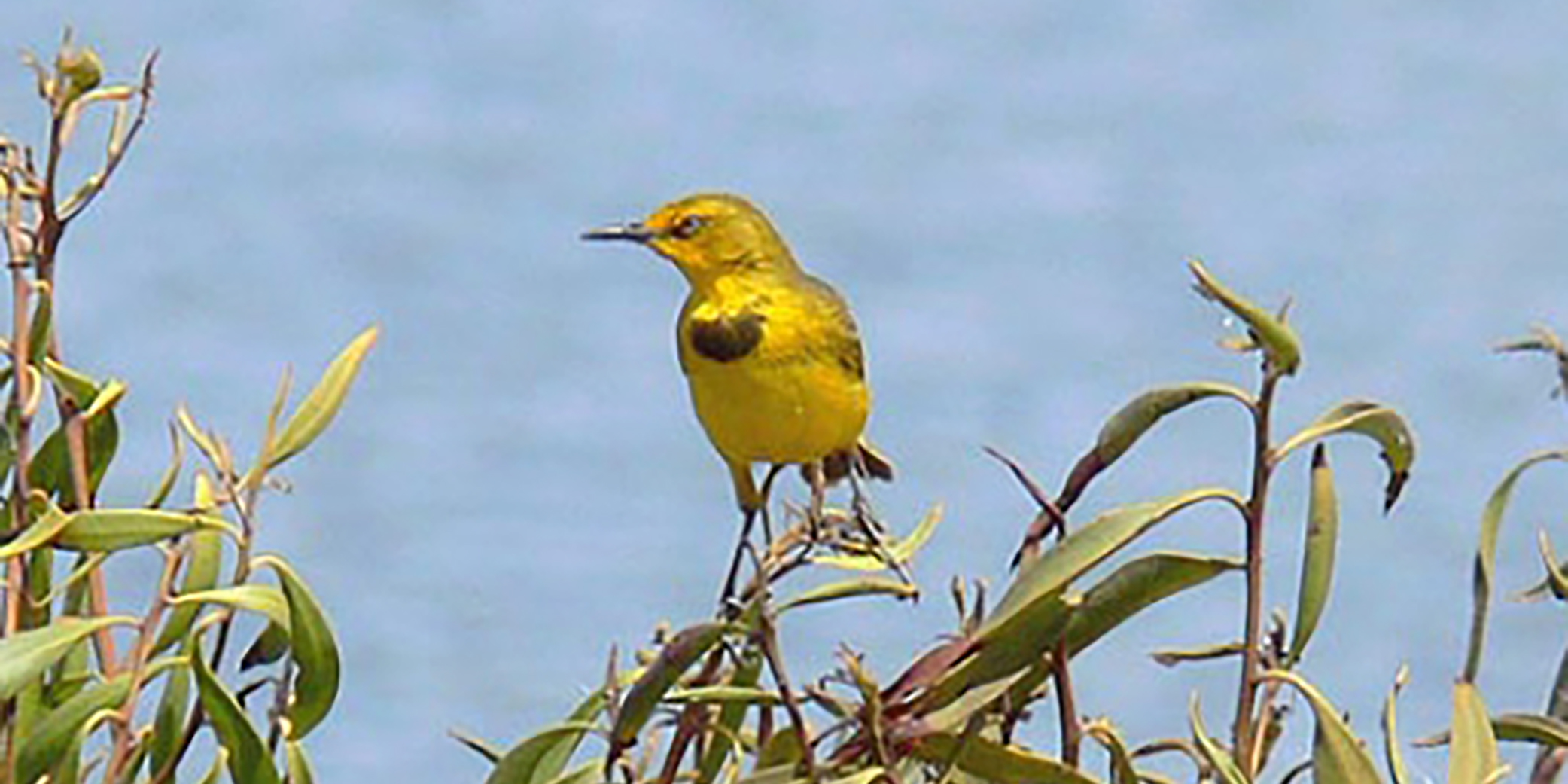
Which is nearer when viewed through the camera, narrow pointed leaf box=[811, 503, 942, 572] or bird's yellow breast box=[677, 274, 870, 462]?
narrow pointed leaf box=[811, 503, 942, 572]

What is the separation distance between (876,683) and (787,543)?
0.08m

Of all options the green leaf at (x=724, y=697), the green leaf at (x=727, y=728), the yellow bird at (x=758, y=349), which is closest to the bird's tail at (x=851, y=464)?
the yellow bird at (x=758, y=349)

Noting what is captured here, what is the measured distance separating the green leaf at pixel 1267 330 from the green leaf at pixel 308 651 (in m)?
0.25

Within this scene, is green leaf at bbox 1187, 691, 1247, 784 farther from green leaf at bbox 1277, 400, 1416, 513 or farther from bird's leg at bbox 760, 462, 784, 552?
bird's leg at bbox 760, 462, 784, 552

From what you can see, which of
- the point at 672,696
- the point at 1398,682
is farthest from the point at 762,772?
the point at 1398,682

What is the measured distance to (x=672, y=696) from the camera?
0.77m

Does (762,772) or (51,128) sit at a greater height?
(51,128)

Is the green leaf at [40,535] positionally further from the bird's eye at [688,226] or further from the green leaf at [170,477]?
the bird's eye at [688,226]

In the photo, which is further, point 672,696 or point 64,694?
point 64,694

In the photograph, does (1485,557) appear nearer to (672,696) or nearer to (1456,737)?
(1456,737)

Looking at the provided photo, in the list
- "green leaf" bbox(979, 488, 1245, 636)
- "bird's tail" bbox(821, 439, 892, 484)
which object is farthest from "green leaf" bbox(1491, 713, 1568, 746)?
"bird's tail" bbox(821, 439, 892, 484)

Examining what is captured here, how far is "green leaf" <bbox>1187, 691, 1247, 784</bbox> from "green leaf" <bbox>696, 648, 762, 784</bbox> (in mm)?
119

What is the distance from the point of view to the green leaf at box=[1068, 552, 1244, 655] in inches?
30.2

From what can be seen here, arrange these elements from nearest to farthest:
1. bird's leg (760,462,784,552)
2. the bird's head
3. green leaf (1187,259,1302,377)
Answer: green leaf (1187,259,1302,377), bird's leg (760,462,784,552), the bird's head
